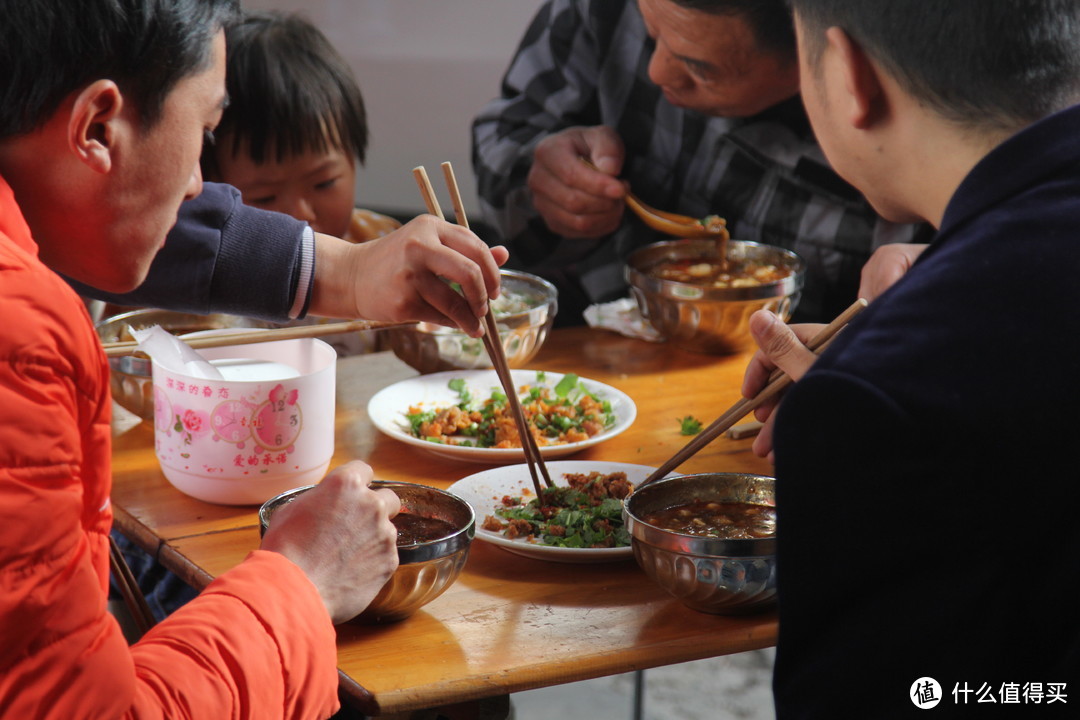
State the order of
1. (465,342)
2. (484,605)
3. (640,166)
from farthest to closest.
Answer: (640,166)
(465,342)
(484,605)

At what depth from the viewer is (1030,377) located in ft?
3.17

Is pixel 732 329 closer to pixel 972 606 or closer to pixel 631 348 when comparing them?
pixel 631 348

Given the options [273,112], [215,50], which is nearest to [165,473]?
[215,50]

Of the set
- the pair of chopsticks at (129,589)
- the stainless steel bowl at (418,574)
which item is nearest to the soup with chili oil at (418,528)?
the stainless steel bowl at (418,574)

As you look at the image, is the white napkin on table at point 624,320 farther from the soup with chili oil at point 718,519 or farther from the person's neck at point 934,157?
the person's neck at point 934,157

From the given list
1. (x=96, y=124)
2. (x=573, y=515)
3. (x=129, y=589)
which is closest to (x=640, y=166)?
(x=573, y=515)

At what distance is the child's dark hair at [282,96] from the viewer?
2.61 m

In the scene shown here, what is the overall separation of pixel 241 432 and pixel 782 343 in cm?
72

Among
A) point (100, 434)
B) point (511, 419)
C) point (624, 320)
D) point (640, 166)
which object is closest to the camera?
point (100, 434)

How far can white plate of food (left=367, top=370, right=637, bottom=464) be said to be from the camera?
1790 millimetres

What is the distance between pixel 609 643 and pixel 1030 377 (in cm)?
52

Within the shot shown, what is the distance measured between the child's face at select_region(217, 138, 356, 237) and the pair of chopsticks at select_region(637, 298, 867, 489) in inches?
54.6

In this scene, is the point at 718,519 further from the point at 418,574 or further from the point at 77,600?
the point at 77,600

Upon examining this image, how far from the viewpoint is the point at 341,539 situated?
1.21 meters
